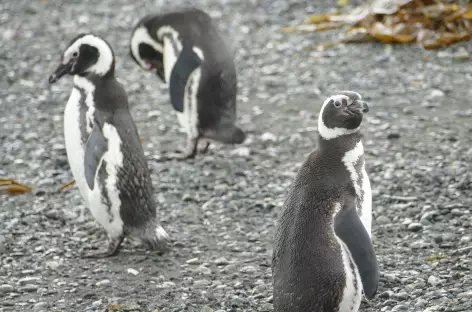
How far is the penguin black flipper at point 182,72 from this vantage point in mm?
5863

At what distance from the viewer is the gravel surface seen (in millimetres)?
4156

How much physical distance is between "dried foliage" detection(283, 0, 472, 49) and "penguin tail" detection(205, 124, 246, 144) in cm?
232

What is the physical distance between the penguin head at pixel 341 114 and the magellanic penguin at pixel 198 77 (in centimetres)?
Answer: 212

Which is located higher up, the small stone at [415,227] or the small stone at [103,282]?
the small stone at [103,282]

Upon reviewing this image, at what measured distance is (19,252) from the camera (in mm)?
4609

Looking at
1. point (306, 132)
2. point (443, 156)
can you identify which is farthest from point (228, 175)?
point (443, 156)

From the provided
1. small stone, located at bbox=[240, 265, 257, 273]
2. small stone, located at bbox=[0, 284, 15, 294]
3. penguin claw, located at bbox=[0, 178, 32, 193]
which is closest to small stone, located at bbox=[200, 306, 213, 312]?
small stone, located at bbox=[240, 265, 257, 273]

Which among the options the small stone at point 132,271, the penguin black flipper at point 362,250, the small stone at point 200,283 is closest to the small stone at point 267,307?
the small stone at point 200,283

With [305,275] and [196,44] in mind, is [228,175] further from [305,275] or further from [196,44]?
[305,275]

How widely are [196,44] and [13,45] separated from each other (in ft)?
11.2

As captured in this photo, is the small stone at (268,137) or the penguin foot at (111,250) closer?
the penguin foot at (111,250)

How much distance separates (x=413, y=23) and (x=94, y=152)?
4.20m

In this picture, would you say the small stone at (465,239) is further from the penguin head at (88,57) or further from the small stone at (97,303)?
the penguin head at (88,57)

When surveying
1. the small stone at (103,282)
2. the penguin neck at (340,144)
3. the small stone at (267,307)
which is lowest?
the small stone at (267,307)
